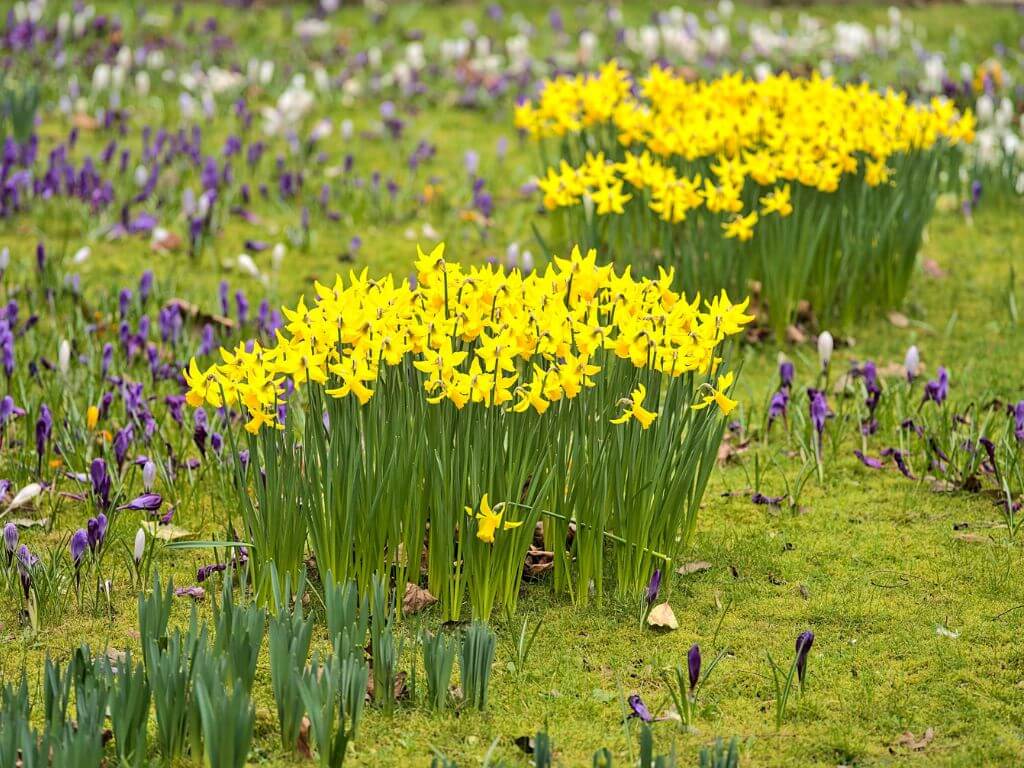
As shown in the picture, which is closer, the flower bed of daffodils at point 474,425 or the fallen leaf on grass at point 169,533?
the flower bed of daffodils at point 474,425

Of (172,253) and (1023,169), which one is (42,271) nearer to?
(172,253)

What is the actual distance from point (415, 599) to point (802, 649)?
1.13 m

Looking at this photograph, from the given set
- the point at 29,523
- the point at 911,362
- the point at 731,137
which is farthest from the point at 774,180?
the point at 29,523

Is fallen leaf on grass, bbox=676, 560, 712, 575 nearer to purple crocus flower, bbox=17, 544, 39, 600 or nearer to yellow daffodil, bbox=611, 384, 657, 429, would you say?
yellow daffodil, bbox=611, 384, 657, 429

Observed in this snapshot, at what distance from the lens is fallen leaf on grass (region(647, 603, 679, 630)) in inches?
146

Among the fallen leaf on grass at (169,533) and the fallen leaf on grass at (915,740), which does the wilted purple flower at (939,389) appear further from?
the fallen leaf on grass at (169,533)

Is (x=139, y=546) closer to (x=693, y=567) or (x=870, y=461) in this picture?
(x=693, y=567)

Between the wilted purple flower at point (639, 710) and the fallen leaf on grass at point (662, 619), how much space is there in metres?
0.42

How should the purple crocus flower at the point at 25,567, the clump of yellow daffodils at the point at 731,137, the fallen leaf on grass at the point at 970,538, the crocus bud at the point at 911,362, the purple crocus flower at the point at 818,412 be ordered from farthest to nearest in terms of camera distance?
the clump of yellow daffodils at the point at 731,137 < the crocus bud at the point at 911,362 < the purple crocus flower at the point at 818,412 < the fallen leaf on grass at the point at 970,538 < the purple crocus flower at the point at 25,567

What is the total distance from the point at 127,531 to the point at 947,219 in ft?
18.6

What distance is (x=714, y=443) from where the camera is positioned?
3.88m

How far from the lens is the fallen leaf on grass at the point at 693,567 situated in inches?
160

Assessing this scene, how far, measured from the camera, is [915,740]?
10.6ft

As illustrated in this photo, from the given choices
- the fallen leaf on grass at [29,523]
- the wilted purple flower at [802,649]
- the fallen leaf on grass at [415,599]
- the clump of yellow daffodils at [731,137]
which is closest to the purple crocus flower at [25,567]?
the fallen leaf on grass at [29,523]
